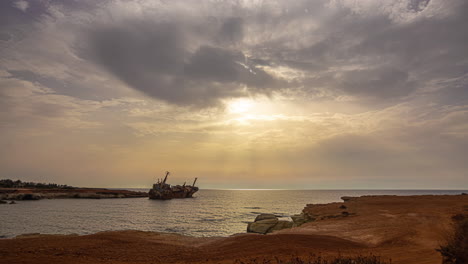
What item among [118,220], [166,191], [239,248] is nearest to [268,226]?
[239,248]

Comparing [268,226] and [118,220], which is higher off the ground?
[268,226]

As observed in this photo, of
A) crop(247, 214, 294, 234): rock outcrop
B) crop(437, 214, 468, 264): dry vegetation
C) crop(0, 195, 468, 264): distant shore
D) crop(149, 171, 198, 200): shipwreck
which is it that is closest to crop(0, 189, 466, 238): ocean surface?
crop(247, 214, 294, 234): rock outcrop

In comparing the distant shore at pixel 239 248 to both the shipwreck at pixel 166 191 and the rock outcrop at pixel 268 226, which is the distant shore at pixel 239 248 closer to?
the rock outcrop at pixel 268 226

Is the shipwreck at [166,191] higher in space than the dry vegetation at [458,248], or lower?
lower

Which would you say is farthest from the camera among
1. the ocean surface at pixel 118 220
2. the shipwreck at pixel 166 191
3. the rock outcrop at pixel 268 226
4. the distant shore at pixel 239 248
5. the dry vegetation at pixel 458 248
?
the shipwreck at pixel 166 191

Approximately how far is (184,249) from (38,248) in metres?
Answer: 8.86

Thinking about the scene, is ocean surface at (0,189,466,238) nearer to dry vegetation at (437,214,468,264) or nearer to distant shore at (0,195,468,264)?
distant shore at (0,195,468,264)

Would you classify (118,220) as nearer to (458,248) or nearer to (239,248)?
(239,248)

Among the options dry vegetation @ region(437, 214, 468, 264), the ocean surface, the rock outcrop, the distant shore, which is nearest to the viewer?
dry vegetation @ region(437, 214, 468, 264)

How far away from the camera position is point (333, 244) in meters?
16.0

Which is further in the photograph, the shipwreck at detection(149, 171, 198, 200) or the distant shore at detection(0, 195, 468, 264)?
the shipwreck at detection(149, 171, 198, 200)

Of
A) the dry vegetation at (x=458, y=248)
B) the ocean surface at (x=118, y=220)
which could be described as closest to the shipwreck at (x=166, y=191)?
the ocean surface at (x=118, y=220)

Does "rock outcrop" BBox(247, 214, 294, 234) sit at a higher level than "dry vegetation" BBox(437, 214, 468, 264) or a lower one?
lower

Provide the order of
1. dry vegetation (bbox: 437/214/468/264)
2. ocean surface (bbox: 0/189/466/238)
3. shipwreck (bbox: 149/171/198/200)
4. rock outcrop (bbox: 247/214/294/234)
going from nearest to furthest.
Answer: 1. dry vegetation (bbox: 437/214/468/264)
2. rock outcrop (bbox: 247/214/294/234)
3. ocean surface (bbox: 0/189/466/238)
4. shipwreck (bbox: 149/171/198/200)
